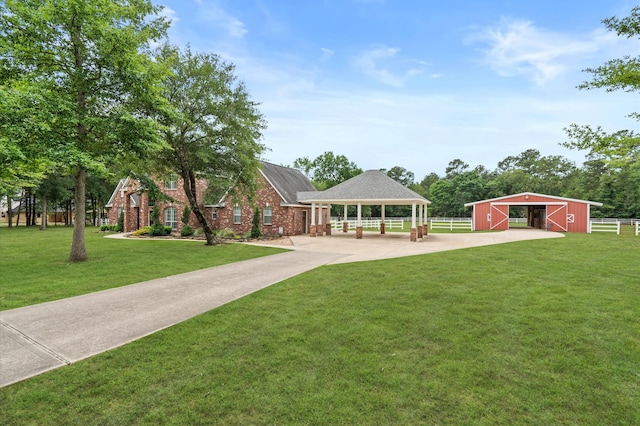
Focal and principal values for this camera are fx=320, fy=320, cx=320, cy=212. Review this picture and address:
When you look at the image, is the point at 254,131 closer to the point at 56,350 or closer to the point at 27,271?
the point at 27,271

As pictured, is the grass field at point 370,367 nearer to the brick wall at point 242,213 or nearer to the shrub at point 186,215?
the brick wall at point 242,213

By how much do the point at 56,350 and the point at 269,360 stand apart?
290 centimetres

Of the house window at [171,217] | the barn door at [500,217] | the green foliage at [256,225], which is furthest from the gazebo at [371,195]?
the house window at [171,217]

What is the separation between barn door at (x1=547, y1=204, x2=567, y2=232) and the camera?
2711cm

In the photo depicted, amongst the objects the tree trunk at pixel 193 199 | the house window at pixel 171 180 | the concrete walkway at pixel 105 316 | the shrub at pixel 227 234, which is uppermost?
the house window at pixel 171 180

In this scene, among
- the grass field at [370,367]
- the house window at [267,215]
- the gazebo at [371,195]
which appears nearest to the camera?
the grass field at [370,367]

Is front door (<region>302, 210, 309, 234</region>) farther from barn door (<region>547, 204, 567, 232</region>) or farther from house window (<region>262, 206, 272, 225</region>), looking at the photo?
barn door (<region>547, 204, 567, 232</region>)

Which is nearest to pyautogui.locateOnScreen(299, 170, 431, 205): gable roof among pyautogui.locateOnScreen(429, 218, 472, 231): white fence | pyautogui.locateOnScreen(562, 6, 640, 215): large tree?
pyautogui.locateOnScreen(562, 6, 640, 215): large tree

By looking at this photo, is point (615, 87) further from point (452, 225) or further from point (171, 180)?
point (452, 225)

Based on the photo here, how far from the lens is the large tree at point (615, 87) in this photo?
6.54 meters

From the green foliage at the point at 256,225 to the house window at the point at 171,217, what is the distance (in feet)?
26.2

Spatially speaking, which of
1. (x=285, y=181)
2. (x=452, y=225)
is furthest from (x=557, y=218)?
(x=285, y=181)

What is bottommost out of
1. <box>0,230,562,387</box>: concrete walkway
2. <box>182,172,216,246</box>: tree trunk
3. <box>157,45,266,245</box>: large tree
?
<box>0,230,562,387</box>: concrete walkway

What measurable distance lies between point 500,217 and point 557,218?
4267mm
